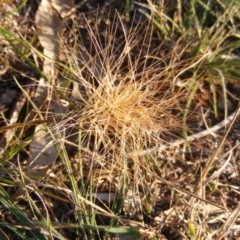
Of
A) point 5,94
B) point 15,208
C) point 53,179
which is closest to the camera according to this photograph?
point 15,208

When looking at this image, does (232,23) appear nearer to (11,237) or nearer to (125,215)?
(125,215)

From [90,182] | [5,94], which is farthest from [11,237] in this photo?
[5,94]

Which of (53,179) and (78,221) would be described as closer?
(78,221)

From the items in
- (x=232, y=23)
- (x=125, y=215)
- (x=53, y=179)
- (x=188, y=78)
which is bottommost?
(x=125, y=215)

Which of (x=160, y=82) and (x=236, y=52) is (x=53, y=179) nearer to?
(x=160, y=82)

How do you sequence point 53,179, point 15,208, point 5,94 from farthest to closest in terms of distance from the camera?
point 5,94 → point 53,179 → point 15,208

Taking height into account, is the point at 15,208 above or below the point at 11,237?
above
